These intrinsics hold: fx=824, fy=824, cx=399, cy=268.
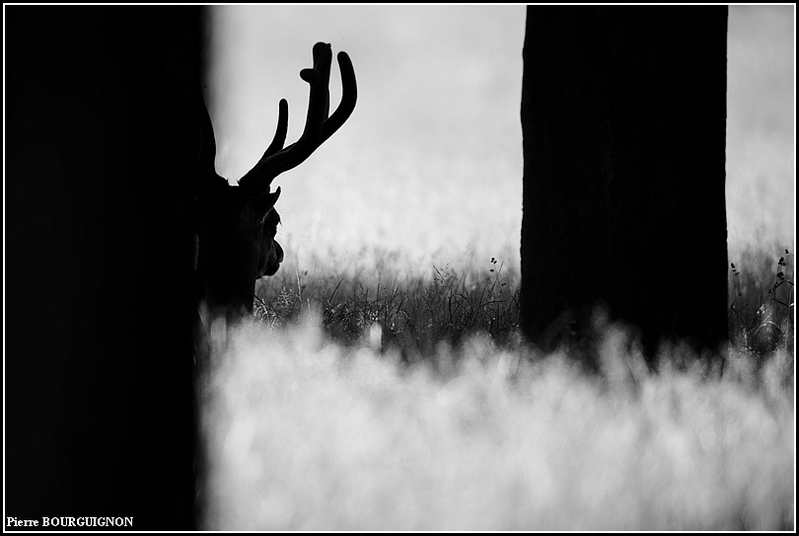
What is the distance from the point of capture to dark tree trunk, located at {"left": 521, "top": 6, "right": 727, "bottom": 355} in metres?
2.81

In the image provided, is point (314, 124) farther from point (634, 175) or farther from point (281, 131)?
point (634, 175)

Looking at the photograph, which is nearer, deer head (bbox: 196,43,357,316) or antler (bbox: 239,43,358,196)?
deer head (bbox: 196,43,357,316)

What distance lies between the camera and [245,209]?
319 centimetres

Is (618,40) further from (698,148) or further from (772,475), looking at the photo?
(772,475)

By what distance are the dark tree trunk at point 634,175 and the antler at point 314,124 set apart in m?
0.93

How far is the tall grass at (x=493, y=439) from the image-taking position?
1722mm

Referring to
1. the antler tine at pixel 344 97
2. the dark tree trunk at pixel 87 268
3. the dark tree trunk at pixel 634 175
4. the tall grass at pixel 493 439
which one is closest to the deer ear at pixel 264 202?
the antler tine at pixel 344 97

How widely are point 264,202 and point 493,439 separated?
5.47 ft

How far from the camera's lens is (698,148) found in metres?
2.89

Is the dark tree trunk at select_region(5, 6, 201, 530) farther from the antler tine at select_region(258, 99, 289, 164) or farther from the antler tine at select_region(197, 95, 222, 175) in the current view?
the antler tine at select_region(258, 99, 289, 164)

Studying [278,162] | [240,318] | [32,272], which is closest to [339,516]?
[32,272]

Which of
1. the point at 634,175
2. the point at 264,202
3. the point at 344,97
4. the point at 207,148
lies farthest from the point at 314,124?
the point at 634,175

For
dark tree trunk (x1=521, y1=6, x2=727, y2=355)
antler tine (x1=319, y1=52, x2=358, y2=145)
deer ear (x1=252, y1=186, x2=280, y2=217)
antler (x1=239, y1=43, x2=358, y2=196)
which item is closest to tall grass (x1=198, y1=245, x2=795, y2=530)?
dark tree trunk (x1=521, y1=6, x2=727, y2=355)

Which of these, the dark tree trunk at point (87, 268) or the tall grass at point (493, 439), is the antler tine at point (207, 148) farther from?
the dark tree trunk at point (87, 268)
